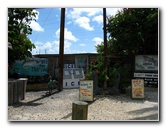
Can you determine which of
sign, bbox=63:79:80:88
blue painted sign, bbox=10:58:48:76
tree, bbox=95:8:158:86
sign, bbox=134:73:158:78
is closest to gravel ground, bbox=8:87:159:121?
sign, bbox=134:73:158:78

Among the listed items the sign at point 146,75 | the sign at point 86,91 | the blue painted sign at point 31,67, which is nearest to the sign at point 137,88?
the sign at point 146,75

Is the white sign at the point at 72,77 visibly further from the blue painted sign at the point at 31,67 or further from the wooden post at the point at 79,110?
the wooden post at the point at 79,110

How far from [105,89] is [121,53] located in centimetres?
113

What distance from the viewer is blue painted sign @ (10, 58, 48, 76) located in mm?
5918

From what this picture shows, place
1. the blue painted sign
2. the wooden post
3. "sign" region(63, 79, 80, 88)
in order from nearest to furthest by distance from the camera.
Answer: the wooden post < the blue painted sign < "sign" region(63, 79, 80, 88)

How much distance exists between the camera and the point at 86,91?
6238mm

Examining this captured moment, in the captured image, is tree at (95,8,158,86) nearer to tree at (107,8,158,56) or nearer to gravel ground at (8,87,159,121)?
tree at (107,8,158,56)

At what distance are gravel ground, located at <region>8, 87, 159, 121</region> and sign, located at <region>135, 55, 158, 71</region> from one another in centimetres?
60

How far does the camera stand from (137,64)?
23.9ft

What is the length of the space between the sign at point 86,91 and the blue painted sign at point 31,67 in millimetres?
1374

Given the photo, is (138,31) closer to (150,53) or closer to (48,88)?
(150,53)

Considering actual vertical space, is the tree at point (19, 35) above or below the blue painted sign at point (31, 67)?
above

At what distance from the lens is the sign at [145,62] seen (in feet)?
22.1
